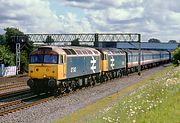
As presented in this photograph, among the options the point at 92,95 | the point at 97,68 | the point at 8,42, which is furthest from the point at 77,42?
the point at 92,95

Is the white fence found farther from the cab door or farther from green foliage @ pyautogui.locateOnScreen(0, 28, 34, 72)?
the cab door

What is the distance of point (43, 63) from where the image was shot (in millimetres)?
29375

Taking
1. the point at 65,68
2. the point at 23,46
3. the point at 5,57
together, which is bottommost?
the point at 65,68

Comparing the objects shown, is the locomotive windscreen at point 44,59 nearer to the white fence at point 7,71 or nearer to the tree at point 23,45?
the white fence at point 7,71

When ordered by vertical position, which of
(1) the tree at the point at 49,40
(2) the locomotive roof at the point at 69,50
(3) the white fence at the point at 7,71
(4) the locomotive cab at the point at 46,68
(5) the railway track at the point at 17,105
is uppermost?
(1) the tree at the point at 49,40

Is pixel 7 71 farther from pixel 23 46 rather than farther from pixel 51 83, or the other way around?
pixel 51 83

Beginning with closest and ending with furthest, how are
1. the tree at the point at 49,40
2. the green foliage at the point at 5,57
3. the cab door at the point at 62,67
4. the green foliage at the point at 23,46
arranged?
the cab door at the point at 62,67 < the green foliage at the point at 5,57 < the green foliage at the point at 23,46 < the tree at the point at 49,40

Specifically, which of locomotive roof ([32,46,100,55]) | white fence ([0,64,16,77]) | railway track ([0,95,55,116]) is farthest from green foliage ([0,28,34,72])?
railway track ([0,95,55,116])

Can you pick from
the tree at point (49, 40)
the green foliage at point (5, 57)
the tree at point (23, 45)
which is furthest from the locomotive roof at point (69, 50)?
the tree at point (49, 40)

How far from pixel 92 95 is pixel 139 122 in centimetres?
1849

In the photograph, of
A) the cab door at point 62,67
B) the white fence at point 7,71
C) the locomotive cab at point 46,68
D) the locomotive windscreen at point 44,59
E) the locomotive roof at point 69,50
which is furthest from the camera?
the white fence at point 7,71

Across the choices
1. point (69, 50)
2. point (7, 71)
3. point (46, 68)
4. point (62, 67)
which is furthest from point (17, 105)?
point (7, 71)

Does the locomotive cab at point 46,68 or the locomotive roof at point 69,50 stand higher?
the locomotive roof at point 69,50

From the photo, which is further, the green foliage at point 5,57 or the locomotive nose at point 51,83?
the green foliage at point 5,57
